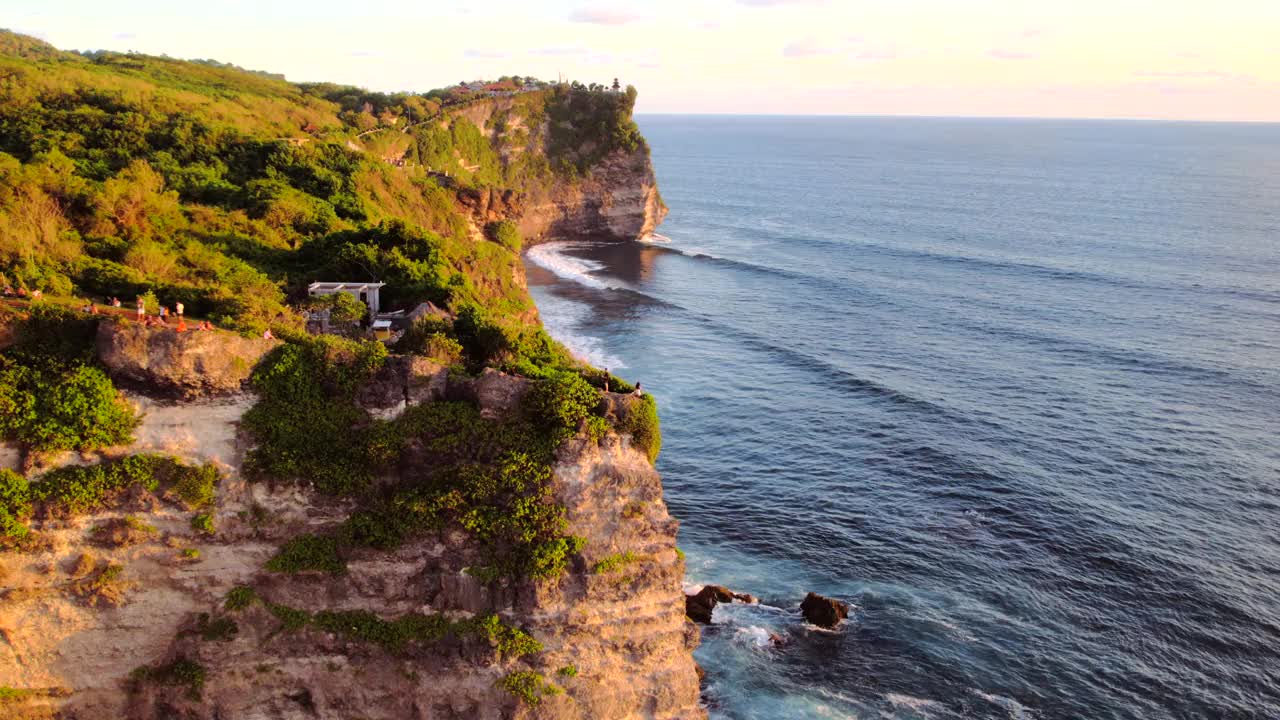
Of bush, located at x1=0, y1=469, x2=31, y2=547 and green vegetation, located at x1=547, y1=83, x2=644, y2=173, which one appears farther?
green vegetation, located at x1=547, y1=83, x2=644, y2=173

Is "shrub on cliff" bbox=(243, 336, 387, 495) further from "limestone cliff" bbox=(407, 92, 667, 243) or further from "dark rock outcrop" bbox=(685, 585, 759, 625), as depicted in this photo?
"limestone cliff" bbox=(407, 92, 667, 243)

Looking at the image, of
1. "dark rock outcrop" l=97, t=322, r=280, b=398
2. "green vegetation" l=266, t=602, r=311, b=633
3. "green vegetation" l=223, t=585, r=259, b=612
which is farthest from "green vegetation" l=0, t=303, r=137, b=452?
"green vegetation" l=266, t=602, r=311, b=633

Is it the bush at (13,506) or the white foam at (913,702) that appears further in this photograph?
the white foam at (913,702)

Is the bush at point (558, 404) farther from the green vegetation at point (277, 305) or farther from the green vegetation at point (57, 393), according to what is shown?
the green vegetation at point (57, 393)

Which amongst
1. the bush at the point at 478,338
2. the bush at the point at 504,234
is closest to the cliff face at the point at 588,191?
the bush at the point at 504,234

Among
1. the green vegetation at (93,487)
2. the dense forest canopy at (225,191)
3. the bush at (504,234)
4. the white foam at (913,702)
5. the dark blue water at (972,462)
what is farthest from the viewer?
the bush at (504,234)
